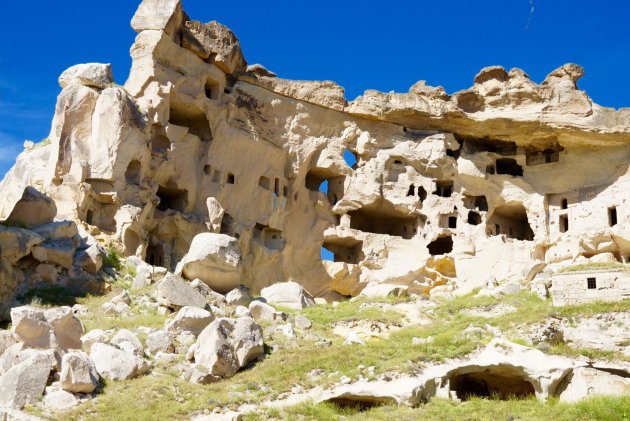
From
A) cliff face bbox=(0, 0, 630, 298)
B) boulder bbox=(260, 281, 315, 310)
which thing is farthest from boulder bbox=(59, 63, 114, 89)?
boulder bbox=(260, 281, 315, 310)

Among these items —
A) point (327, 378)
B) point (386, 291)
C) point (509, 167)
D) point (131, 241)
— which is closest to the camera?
point (327, 378)

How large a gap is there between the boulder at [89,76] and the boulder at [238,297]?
11.9 metres

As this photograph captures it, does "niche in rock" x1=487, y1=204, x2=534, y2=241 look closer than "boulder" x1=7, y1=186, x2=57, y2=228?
No

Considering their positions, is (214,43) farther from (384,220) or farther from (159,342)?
(159,342)

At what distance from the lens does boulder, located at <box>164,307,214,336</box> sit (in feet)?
71.9

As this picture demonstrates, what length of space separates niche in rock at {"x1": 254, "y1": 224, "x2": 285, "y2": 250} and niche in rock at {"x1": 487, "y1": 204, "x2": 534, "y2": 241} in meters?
11.3

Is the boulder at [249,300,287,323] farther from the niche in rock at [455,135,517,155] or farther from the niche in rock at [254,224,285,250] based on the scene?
the niche in rock at [455,135,517,155]

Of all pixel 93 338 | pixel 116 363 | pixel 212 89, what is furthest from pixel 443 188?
pixel 116 363

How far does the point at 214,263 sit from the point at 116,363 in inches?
315

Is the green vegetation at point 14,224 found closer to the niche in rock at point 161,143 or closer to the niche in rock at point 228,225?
the niche in rock at point 161,143

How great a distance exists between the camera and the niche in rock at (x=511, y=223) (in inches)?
1699

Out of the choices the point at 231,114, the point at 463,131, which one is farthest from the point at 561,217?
the point at 231,114

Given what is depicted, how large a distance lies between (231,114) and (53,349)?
2170 centimetres

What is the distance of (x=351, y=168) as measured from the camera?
42094 mm
